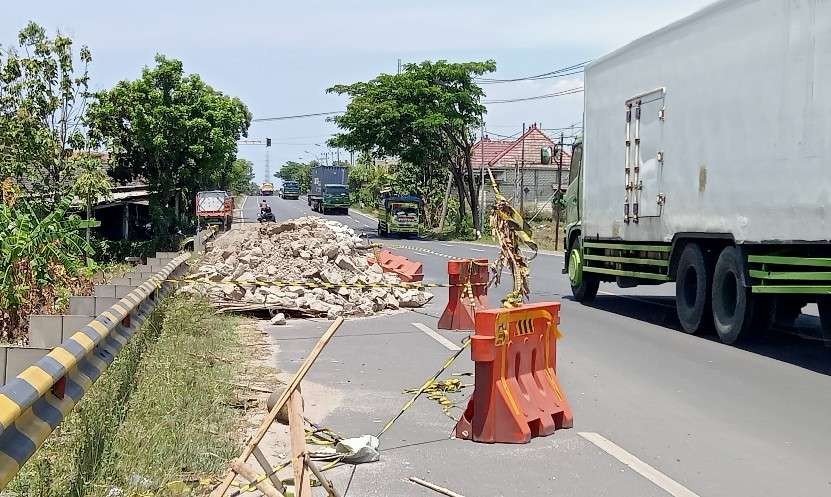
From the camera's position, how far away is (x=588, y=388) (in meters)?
9.52

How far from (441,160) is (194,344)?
43.4 meters

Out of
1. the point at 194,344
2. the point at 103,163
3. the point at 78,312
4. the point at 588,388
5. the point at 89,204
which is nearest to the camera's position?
the point at 78,312

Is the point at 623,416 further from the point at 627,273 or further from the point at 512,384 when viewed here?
the point at 627,273

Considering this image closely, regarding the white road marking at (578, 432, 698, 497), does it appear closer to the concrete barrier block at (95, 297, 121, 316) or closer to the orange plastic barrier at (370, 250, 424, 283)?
the concrete barrier block at (95, 297, 121, 316)

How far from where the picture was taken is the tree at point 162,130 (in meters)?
40.2

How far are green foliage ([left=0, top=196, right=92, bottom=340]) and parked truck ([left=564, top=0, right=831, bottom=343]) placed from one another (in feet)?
26.3

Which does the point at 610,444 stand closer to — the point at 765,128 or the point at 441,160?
the point at 765,128

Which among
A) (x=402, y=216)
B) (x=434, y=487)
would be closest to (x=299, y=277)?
(x=434, y=487)

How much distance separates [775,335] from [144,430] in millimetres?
9600

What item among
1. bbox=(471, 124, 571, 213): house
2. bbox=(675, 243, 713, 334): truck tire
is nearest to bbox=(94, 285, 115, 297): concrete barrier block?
bbox=(675, 243, 713, 334): truck tire

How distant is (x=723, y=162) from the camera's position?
12117 millimetres

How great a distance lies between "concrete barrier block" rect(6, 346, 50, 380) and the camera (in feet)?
18.0

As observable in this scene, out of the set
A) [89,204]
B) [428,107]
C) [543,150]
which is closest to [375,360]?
[543,150]

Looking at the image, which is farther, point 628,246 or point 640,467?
point 628,246
